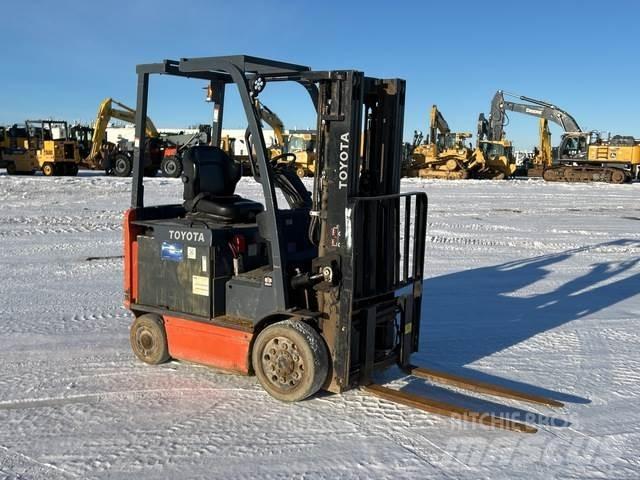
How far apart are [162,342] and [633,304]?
5.88 m

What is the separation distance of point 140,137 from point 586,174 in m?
34.6

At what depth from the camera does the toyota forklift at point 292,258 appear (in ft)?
14.8

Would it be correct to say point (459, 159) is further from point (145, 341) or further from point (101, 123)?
point (145, 341)

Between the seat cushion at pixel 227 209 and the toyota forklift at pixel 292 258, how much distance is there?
0.01 meters

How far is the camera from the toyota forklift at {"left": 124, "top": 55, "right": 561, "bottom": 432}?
14.8 feet

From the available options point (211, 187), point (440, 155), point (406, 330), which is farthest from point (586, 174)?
point (211, 187)

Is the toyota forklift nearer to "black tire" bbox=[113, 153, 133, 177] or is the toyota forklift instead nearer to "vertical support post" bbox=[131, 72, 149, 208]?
"vertical support post" bbox=[131, 72, 149, 208]

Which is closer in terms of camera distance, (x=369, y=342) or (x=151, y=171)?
(x=369, y=342)

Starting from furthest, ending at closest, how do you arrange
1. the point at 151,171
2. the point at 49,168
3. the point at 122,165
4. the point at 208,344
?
1. the point at 122,165
2. the point at 49,168
3. the point at 151,171
4. the point at 208,344

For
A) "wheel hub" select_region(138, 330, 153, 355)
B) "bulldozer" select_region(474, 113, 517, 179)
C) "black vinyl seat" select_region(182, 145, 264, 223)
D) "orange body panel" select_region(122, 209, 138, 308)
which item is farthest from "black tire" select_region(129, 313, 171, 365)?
"bulldozer" select_region(474, 113, 517, 179)

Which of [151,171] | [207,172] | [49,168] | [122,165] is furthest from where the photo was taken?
[122,165]

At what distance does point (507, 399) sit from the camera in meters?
4.82

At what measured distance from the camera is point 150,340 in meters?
5.41

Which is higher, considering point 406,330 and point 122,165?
point 122,165
